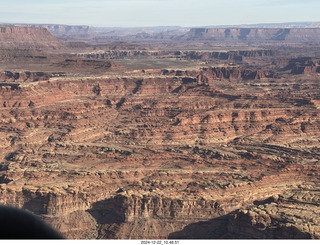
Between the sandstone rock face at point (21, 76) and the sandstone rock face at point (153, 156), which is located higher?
the sandstone rock face at point (21, 76)

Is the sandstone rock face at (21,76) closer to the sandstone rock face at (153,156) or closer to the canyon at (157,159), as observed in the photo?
the canyon at (157,159)

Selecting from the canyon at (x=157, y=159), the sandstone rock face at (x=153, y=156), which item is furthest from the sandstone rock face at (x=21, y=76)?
the sandstone rock face at (x=153, y=156)

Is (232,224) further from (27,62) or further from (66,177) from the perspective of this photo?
(27,62)

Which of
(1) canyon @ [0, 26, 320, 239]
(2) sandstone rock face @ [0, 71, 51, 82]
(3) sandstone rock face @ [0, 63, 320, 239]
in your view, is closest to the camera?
(1) canyon @ [0, 26, 320, 239]

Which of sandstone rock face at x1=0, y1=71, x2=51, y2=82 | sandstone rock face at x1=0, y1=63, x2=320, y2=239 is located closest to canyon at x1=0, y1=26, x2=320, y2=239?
sandstone rock face at x1=0, y1=63, x2=320, y2=239

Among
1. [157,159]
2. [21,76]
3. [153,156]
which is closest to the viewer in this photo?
[157,159]

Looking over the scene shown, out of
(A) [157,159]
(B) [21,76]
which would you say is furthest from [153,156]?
(B) [21,76]

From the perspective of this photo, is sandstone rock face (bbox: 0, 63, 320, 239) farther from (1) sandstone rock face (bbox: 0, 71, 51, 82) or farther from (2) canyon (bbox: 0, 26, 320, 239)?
(1) sandstone rock face (bbox: 0, 71, 51, 82)

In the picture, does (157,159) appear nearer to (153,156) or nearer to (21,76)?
(153,156)
